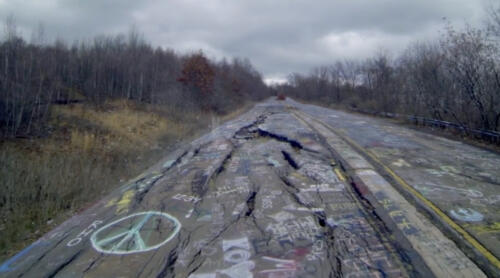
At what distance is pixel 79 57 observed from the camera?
23.5m

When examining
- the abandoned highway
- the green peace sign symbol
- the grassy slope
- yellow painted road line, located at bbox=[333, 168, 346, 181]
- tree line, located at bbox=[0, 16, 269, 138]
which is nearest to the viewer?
the abandoned highway

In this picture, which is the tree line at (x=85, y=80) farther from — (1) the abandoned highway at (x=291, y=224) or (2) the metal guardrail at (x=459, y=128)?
(2) the metal guardrail at (x=459, y=128)

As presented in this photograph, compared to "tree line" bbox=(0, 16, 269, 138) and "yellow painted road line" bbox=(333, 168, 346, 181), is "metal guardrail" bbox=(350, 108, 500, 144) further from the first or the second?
"tree line" bbox=(0, 16, 269, 138)

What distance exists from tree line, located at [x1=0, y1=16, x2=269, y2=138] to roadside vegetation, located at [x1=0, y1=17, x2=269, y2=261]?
5cm

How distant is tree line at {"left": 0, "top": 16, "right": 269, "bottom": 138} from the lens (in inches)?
Result: 455

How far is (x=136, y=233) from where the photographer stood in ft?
15.7

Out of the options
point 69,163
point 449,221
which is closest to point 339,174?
point 449,221

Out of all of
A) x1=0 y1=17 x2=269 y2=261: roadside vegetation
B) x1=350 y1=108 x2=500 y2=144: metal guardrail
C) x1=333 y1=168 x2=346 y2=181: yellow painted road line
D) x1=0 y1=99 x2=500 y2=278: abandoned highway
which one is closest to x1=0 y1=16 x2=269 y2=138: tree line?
x1=0 y1=17 x2=269 y2=261: roadside vegetation

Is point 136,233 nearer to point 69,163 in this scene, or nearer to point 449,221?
point 449,221

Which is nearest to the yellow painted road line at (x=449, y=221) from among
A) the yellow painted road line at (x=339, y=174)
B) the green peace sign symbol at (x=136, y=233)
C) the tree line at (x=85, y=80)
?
the yellow painted road line at (x=339, y=174)

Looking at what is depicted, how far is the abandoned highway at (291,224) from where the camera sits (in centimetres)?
374

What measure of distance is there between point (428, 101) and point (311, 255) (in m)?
18.0

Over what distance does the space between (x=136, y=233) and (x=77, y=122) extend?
11780mm

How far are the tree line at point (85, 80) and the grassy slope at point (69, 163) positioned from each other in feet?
A: 3.87
